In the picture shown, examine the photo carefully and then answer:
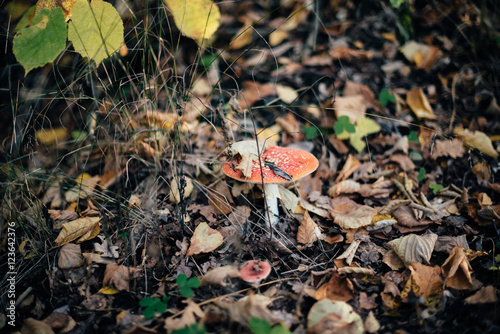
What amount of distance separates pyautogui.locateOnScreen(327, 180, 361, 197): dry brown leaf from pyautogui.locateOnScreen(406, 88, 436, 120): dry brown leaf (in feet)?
3.87

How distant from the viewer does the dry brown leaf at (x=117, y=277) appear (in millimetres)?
1844

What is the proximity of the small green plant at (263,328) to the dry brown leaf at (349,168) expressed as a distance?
5.12 ft

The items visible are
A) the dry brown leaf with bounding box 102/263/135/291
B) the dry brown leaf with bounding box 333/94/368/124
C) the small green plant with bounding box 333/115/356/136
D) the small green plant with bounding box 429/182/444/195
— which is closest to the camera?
the dry brown leaf with bounding box 102/263/135/291

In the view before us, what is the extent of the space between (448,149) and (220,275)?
2.31m

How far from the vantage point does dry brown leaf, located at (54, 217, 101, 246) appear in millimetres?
2052

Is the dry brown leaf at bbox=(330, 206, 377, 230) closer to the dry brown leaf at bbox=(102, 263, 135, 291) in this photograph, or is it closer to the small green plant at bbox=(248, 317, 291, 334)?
the small green plant at bbox=(248, 317, 291, 334)

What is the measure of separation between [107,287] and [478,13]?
4.35m

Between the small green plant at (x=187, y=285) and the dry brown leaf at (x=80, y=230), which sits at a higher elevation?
the dry brown leaf at (x=80, y=230)

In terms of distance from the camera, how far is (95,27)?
181 centimetres

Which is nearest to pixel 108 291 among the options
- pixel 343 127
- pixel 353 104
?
pixel 343 127

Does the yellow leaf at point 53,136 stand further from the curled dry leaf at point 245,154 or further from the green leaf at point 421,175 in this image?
the green leaf at point 421,175

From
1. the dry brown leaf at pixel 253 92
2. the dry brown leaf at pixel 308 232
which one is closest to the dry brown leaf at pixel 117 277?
the dry brown leaf at pixel 308 232

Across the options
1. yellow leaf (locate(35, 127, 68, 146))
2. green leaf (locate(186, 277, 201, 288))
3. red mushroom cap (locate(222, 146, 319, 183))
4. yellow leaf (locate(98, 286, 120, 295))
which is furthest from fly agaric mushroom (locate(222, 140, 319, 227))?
yellow leaf (locate(35, 127, 68, 146))

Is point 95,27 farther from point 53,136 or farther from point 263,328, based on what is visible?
point 263,328
